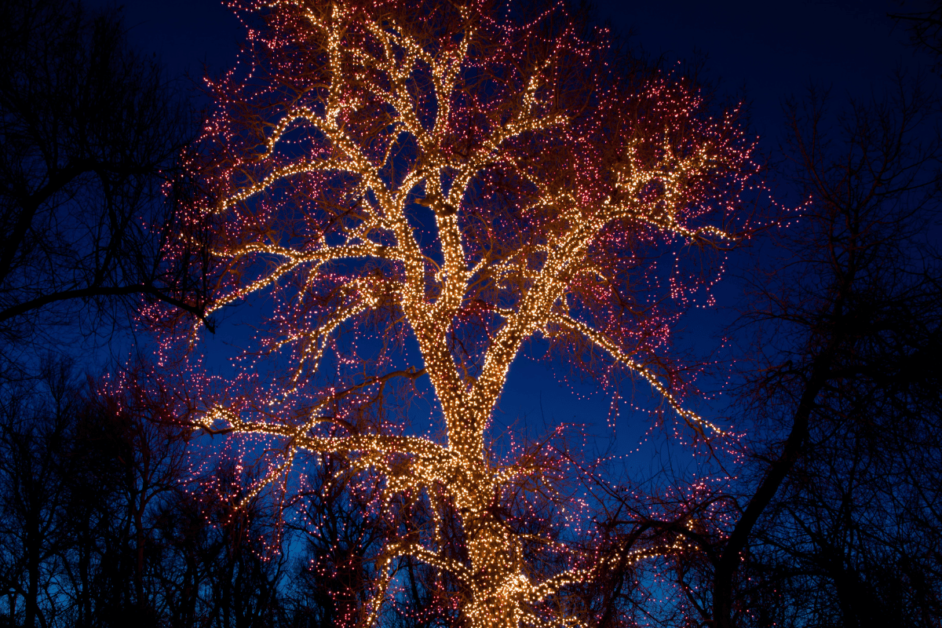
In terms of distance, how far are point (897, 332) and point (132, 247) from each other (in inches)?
187

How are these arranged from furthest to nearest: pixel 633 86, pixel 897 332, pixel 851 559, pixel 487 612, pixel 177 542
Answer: pixel 177 542 → pixel 633 86 → pixel 487 612 → pixel 851 559 → pixel 897 332

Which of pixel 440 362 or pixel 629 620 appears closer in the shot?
pixel 629 620

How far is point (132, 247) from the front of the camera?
421 centimetres

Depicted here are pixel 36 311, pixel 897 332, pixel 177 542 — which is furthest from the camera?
pixel 177 542

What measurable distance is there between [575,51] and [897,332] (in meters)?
5.35

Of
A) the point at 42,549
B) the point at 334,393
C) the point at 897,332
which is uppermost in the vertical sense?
the point at 42,549

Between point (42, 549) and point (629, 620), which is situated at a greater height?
point (42, 549)

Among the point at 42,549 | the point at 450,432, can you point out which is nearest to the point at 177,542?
the point at 42,549

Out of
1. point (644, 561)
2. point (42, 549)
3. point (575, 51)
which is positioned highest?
point (575, 51)

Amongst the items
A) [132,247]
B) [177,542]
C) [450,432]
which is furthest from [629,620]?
[177,542]

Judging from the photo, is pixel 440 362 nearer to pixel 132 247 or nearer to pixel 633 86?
pixel 132 247

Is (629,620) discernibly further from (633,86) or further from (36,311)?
(633,86)

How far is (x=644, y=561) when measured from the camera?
3.97 meters

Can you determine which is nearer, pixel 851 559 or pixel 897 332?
pixel 897 332
